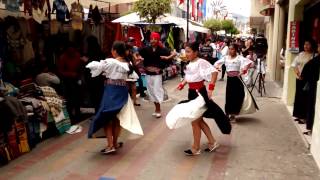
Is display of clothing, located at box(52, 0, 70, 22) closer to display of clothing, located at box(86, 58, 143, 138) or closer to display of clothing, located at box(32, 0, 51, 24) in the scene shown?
display of clothing, located at box(32, 0, 51, 24)

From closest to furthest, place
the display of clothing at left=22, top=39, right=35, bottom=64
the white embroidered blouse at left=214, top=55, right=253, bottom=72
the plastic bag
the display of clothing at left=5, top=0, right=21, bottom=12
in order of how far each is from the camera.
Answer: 1. the plastic bag
2. the display of clothing at left=5, top=0, right=21, bottom=12
3. the display of clothing at left=22, top=39, right=35, bottom=64
4. the white embroidered blouse at left=214, top=55, right=253, bottom=72

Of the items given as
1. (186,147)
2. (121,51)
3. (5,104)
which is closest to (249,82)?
(186,147)

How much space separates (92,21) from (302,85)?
4639 mm

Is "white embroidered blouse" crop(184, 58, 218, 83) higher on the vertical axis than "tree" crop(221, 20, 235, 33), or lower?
lower

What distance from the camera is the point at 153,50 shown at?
26.7ft

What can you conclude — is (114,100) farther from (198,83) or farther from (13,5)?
(13,5)

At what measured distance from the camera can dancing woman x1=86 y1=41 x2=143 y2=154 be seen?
5.58 metres

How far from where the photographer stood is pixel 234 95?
773cm

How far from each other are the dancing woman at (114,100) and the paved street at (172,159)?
1.46ft

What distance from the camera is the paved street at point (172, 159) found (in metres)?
5.04

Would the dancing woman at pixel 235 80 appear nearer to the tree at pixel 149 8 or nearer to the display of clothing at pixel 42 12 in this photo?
the display of clothing at pixel 42 12

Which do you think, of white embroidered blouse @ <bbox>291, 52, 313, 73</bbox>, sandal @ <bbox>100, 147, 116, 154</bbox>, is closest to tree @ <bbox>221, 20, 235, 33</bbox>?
white embroidered blouse @ <bbox>291, 52, 313, 73</bbox>

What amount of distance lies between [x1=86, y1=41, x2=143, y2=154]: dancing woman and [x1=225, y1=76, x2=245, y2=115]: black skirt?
105 inches

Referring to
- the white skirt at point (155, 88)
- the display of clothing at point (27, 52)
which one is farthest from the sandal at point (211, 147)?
the display of clothing at point (27, 52)
